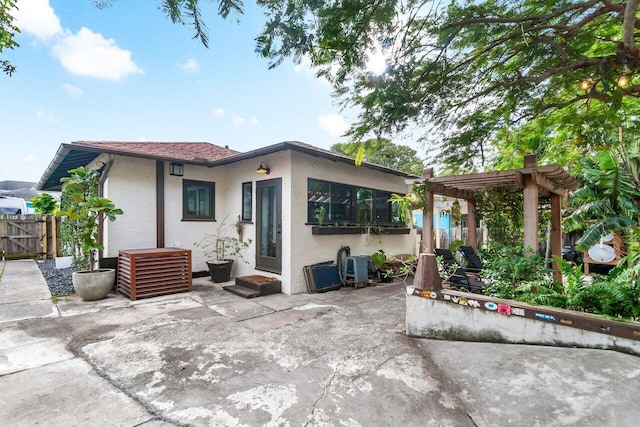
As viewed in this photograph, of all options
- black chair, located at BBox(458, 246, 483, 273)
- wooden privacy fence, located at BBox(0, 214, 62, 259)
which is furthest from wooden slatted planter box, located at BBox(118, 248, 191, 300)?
wooden privacy fence, located at BBox(0, 214, 62, 259)

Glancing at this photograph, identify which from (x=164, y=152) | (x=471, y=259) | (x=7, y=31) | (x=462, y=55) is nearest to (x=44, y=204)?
(x=7, y=31)

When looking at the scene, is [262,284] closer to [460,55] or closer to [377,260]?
[377,260]

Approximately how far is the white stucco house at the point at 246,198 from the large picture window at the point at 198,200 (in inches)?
0.9

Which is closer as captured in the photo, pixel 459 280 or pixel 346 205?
pixel 459 280

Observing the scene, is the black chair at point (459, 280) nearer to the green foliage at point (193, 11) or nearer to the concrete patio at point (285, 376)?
the concrete patio at point (285, 376)

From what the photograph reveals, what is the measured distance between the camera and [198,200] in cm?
722

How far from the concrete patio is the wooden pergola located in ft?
5.64

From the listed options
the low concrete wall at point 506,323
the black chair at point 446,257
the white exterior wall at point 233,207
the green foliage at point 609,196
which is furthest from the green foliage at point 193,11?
the black chair at point 446,257

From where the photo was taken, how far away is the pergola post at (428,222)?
4650mm

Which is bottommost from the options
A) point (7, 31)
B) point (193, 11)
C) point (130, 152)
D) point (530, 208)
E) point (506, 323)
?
point (506, 323)

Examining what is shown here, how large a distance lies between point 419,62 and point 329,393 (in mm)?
3818

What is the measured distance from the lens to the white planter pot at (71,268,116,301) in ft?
16.3

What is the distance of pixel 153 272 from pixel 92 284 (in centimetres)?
93

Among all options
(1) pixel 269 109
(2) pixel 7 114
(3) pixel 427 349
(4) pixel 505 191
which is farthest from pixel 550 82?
(2) pixel 7 114
